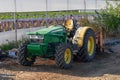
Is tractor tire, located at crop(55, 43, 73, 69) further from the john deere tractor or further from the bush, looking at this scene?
the bush

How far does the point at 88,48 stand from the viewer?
1337cm

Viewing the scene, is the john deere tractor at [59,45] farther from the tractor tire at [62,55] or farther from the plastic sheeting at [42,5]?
the plastic sheeting at [42,5]

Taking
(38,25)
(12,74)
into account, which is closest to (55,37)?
(12,74)

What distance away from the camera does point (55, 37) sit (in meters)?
11.8

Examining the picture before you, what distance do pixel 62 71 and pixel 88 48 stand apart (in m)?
2.62

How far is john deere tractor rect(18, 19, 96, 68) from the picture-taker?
1127 cm

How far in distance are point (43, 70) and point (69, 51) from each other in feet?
3.54

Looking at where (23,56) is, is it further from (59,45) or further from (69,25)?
(69,25)

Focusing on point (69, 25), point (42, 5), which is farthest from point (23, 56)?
Result: point (42, 5)

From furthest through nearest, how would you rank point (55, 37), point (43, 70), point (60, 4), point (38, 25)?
point (60, 4), point (38, 25), point (55, 37), point (43, 70)

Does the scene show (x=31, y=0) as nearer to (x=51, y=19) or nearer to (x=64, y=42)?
(x=51, y=19)

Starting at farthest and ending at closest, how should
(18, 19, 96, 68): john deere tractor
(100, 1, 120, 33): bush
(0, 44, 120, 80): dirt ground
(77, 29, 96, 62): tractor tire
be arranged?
(100, 1, 120, 33): bush
(77, 29, 96, 62): tractor tire
(18, 19, 96, 68): john deere tractor
(0, 44, 120, 80): dirt ground

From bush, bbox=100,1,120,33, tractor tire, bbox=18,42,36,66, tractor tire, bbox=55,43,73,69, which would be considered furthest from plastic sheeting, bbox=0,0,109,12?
tractor tire, bbox=55,43,73,69

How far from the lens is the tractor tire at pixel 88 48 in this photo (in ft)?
41.9
